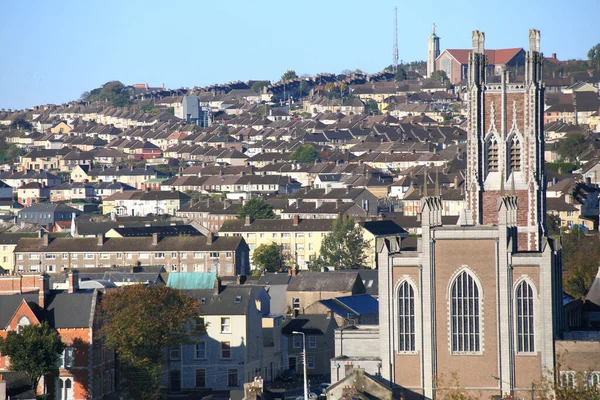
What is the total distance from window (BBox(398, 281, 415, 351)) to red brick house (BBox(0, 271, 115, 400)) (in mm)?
14474

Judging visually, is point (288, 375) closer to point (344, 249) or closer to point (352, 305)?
point (352, 305)

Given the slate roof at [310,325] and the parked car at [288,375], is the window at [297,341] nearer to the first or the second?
the slate roof at [310,325]

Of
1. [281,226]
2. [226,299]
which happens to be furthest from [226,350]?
[281,226]

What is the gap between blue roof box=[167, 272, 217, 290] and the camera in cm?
8131

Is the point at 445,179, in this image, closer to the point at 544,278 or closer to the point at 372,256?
the point at 372,256

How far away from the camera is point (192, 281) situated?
271ft

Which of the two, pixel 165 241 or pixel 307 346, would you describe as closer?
pixel 307 346

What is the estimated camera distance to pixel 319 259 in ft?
401

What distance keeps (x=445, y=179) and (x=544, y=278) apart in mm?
114373

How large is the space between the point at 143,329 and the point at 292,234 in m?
70.2

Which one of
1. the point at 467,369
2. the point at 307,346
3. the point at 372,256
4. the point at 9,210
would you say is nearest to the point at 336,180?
the point at 9,210

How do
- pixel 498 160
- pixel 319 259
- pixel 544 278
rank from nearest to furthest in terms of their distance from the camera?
pixel 544 278 → pixel 498 160 → pixel 319 259

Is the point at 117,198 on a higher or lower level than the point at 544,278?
higher

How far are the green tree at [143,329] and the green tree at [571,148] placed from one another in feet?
376
